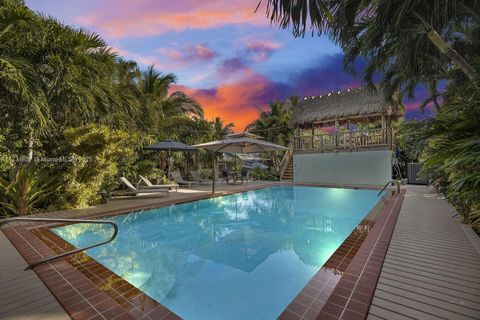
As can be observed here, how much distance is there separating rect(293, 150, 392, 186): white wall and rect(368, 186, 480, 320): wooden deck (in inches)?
377

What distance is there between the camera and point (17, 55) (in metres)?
5.49

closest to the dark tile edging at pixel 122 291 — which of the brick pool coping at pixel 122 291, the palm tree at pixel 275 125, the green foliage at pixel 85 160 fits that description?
the brick pool coping at pixel 122 291

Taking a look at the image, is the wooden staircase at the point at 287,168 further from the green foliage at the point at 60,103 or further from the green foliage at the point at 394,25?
the green foliage at the point at 60,103

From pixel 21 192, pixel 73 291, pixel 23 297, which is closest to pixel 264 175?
pixel 21 192

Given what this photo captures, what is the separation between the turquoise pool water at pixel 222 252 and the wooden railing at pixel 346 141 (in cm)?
694

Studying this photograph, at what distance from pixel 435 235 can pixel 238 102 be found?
19520mm

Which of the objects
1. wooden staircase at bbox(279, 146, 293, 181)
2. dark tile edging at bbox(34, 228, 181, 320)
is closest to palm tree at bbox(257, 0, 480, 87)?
dark tile edging at bbox(34, 228, 181, 320)

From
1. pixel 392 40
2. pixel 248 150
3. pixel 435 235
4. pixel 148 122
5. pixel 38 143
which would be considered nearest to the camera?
pixel 435 235

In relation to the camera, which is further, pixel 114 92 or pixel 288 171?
pixel 288 171

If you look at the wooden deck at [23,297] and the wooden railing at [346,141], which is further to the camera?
the wooden railing at [346,141]

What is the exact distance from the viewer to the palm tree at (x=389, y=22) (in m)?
2.91

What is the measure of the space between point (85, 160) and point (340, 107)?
14663 mm

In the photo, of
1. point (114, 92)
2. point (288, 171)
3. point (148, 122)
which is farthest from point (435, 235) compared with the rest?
point (288, 171)

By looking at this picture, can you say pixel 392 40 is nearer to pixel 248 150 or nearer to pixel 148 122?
pixel 248 150
